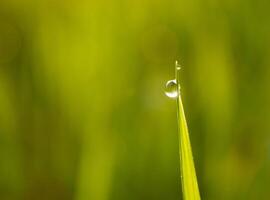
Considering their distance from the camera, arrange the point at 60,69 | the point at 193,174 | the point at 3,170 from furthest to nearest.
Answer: the point at 60,69
the point at 3,170
the point at 193,174

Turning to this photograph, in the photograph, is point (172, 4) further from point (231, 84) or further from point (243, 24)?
point (231, 84)

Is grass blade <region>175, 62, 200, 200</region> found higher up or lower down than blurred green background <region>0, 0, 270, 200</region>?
lower down

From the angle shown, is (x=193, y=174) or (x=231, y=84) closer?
(x=193, y=174)

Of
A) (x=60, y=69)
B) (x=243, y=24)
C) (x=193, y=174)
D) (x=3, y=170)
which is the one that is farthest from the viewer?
(x=243, y=24)

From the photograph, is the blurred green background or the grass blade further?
the blurred green background

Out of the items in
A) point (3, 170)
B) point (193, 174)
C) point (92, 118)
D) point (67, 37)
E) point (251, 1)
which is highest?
point (251, 1)

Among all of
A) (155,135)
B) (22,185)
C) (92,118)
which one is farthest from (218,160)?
(22,185)

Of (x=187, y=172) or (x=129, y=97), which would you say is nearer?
(x=187, y=172)

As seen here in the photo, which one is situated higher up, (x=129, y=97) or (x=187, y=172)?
(x=129, y=97)
